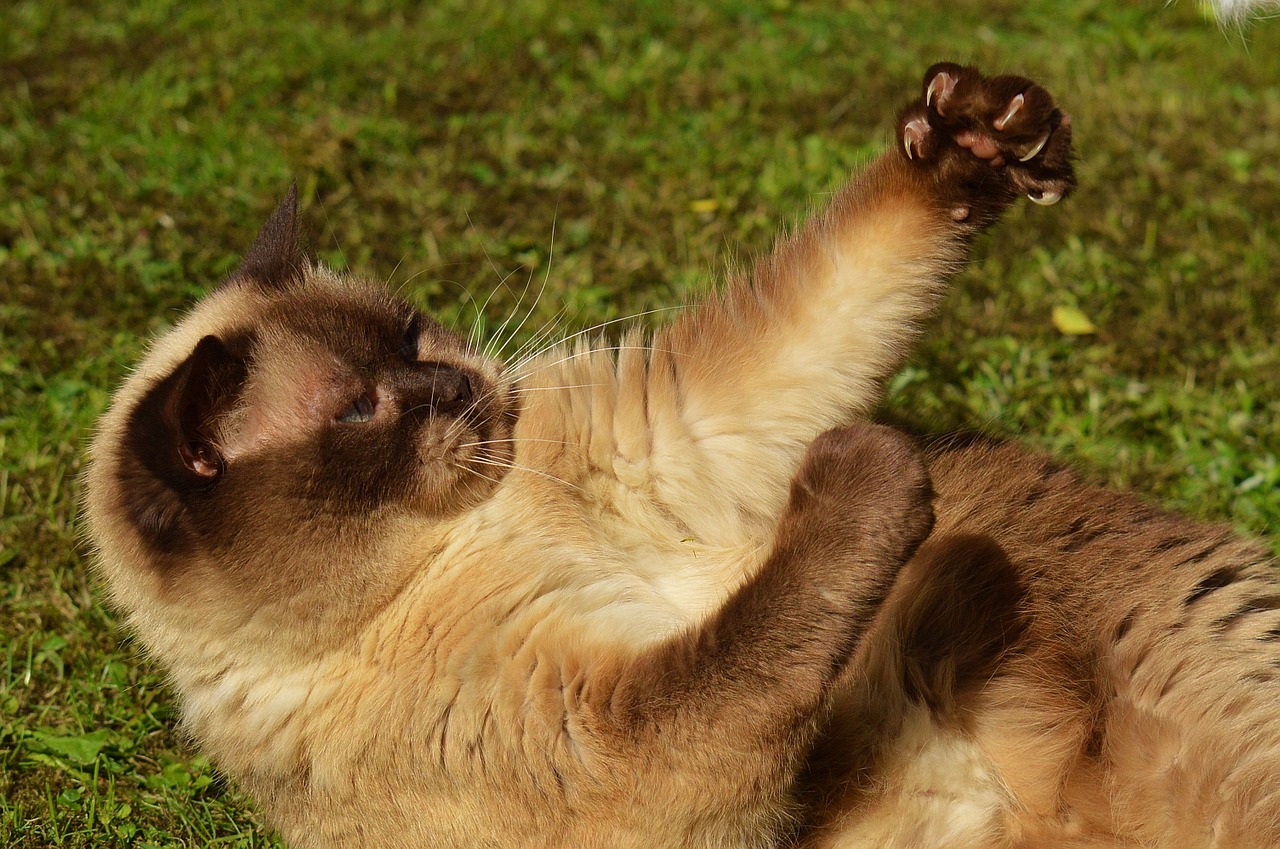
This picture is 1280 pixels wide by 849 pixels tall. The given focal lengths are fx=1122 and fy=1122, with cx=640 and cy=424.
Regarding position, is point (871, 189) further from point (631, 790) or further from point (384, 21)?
point (384, 21)

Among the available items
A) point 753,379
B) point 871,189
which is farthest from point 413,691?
point 871,189

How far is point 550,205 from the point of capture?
18.2 feet

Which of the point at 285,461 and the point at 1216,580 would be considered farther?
the point at 1216,580

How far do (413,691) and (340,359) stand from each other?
881 mm

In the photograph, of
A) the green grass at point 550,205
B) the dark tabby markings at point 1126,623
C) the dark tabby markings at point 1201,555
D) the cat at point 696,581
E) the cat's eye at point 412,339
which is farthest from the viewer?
the green grass at point 550,205

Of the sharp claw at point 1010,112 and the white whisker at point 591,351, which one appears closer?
the sharp claw at point 1010,112

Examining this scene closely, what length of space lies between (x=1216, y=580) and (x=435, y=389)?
83.3 inches

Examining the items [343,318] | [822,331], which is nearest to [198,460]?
[343,318]

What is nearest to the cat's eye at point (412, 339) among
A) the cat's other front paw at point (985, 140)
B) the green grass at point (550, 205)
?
the green grass at point (550, 205)

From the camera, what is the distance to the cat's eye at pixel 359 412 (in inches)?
111

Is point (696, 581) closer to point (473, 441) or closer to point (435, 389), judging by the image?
point (473, 441)

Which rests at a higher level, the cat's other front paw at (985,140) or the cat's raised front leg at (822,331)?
the cat's other front paw at (985,140)

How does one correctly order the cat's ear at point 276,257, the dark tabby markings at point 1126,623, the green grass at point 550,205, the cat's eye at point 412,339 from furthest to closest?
the green grass at point 550,205 → the cat's ear at point 276,257 → the cat's eye at point 412,339 → the dark tabby markings at point 1126,623

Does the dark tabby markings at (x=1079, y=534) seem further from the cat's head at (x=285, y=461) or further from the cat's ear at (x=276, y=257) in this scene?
the cat's ear at (x=276, y=257)
